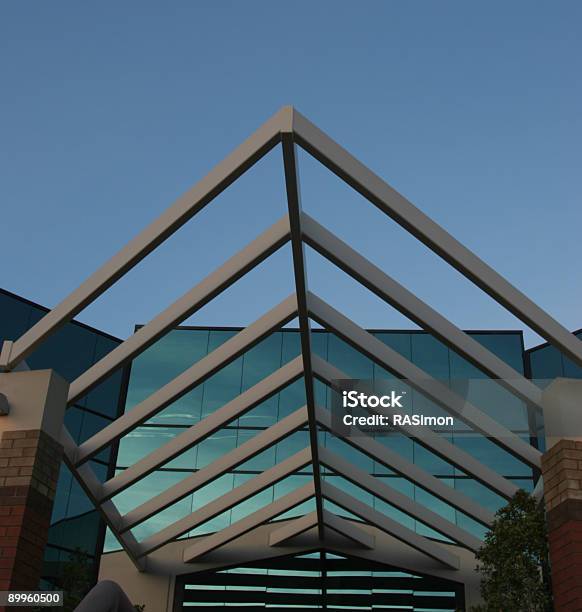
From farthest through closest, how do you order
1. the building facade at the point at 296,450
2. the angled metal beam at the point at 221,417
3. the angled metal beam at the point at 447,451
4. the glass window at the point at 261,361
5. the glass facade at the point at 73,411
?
the glass window at the point at 261,361 → the building facade at the point at 296,450 → the glass facade at the point at 73,411 → the angled metal beam at the point at 447,451 → the angled metal beam at the point at 221,417

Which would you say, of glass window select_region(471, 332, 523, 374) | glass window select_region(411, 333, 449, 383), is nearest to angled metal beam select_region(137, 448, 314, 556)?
glass window select_region(411, 333, 449, 383)

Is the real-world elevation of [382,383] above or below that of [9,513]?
above

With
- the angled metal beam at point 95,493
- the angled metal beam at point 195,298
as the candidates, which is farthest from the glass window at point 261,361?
the angled metal beam at point 195,298

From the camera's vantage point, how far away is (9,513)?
378 inches

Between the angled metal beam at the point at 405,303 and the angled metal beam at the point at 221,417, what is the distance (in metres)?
2.68

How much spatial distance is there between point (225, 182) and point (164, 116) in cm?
758

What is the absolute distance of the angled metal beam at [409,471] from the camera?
1458cm

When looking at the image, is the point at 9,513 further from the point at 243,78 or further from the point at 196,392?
the point at 196,392

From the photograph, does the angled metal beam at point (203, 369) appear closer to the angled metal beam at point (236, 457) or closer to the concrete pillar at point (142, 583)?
the angled metal beam at point (236, 457)

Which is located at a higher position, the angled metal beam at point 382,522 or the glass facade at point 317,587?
the angled metal beam at point 382,522

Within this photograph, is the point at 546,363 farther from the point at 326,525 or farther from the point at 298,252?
the point at 298,252

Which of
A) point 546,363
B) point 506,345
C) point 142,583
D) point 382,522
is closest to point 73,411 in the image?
point 142,583

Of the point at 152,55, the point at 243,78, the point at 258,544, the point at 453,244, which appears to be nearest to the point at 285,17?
the point at 243,78

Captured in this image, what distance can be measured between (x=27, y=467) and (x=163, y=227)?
3.20 meters
